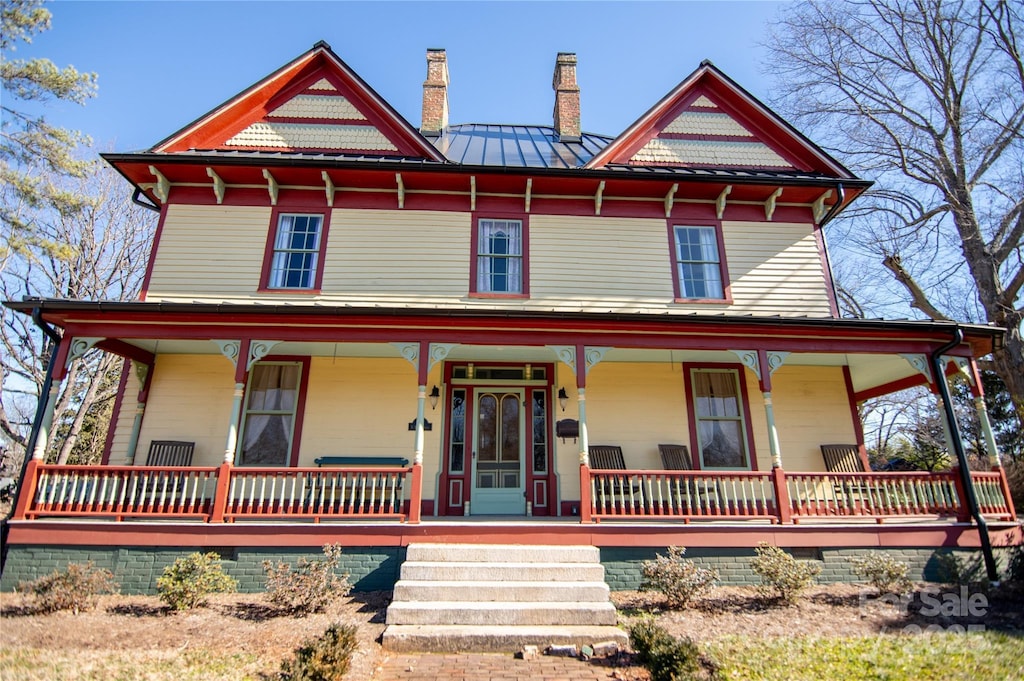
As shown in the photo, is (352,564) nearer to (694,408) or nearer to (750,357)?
(694,408)

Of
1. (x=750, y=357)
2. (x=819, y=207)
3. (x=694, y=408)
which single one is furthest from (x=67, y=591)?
(x=819, y=207)

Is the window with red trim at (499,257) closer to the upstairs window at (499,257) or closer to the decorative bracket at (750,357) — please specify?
the upstairs window at (499,257)

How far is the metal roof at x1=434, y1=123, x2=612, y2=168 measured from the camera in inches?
475

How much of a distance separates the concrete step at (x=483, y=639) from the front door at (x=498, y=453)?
406 cm

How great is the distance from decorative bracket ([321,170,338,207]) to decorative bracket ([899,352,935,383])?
1149 cm

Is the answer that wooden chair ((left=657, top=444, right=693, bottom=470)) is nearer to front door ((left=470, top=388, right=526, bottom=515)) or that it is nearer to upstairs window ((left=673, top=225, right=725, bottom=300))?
front door ((left=470, top=388, right=526, bottom=515))

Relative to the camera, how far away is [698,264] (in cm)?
1122

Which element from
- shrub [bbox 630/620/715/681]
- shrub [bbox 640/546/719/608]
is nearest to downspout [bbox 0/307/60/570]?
shrub [bbox 630/620/715/681]

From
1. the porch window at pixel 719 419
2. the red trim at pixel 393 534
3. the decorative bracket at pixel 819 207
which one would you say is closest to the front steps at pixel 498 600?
the red trim at pixel 393 534

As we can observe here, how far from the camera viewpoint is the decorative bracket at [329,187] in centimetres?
1066

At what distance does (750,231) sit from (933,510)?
625 centimetres

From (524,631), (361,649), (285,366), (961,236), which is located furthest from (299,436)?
(961,236)

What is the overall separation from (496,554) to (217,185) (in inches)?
364

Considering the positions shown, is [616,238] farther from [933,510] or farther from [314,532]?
[314,532]
